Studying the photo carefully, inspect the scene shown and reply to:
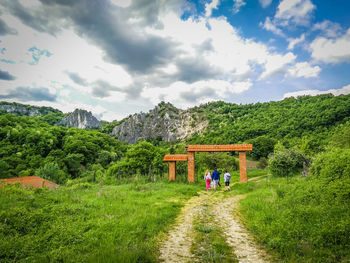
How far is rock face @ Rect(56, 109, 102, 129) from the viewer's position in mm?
129225

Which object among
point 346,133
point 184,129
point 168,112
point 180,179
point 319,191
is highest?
point 168,112

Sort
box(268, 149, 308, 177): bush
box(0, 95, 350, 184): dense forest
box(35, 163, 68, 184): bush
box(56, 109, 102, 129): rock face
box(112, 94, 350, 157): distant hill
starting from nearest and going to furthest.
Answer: box(268, 149, 308, 177): bush < box(35, 163, 68, 184): bush < box(0, 95, 350, 184): dense forest < box(112, 94, 350, 157): distant hill < box(56, 109, 102, 129): rock face

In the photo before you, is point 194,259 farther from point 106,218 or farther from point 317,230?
point 106,218

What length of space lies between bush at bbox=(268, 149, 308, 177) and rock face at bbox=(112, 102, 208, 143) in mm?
109112

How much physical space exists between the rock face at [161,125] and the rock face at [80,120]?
69.2 ft

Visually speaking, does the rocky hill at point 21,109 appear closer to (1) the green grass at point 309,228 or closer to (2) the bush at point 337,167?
(1) the green grass at point 309,228

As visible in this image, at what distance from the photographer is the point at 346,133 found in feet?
101

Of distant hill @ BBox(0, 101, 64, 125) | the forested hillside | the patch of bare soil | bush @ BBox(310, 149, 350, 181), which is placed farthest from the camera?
distant hill @ BBox(0, 101, 64, 125)

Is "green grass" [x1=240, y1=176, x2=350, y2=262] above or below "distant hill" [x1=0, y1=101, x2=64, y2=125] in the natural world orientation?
below

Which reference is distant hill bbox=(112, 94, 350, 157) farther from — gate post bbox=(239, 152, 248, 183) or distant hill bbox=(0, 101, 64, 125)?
distant hill bbox=(0, 101, 64, 125)

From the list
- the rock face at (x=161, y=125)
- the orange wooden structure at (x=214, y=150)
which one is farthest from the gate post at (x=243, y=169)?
the rock face at (x=161, y=125)

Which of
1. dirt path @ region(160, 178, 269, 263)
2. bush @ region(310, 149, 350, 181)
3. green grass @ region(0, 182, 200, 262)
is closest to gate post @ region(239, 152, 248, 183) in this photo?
bush @ region(310, 149, 350, 181)

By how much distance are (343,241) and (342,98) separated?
88.1 meters

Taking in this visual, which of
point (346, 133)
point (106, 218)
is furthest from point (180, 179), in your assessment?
point (346, 133)
